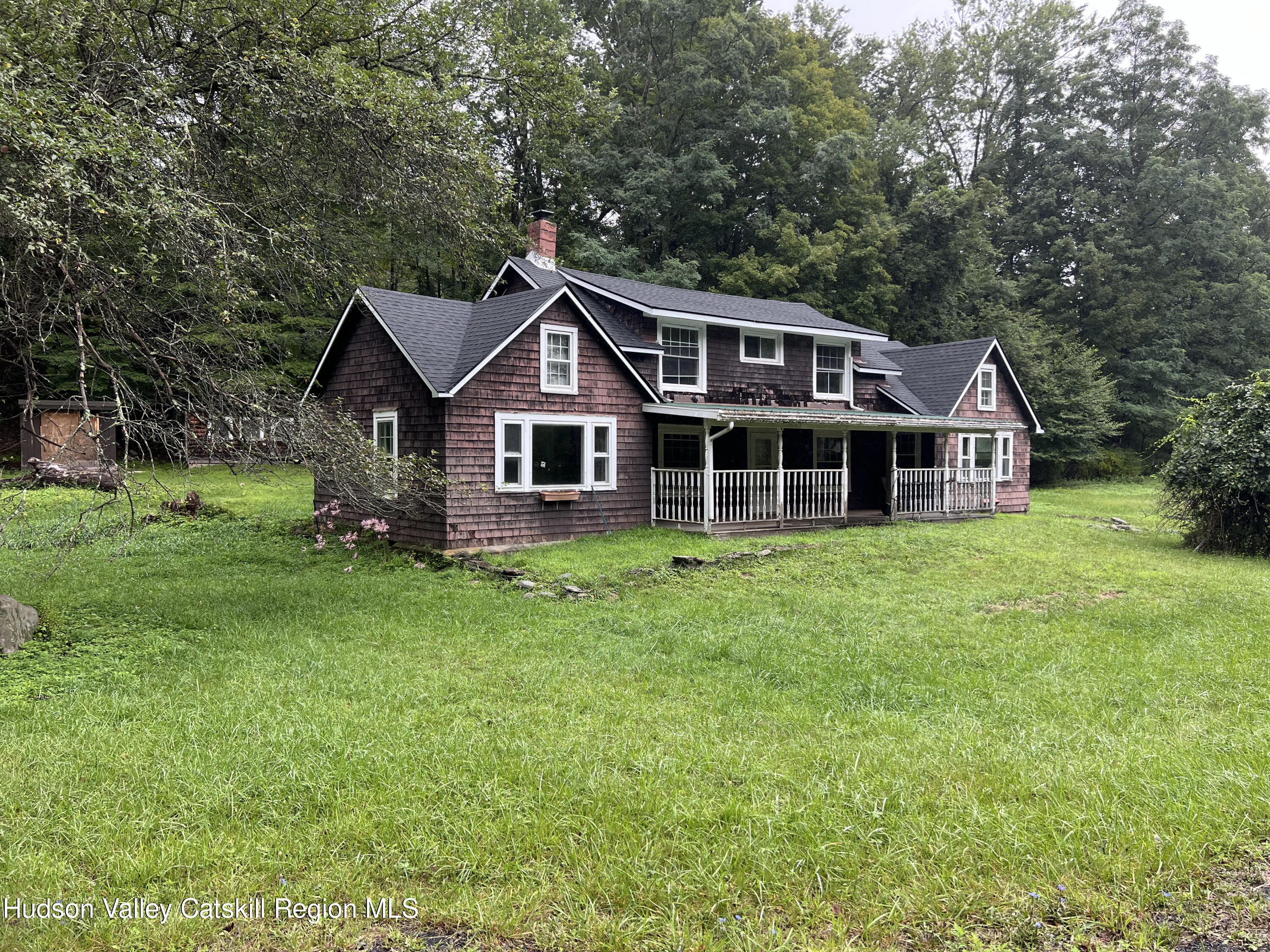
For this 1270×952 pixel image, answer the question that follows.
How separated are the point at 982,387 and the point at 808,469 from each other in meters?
9.70

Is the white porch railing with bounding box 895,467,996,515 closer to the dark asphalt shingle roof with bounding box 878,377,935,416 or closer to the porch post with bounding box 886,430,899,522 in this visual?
the porch post with bounding box 886,430,899,522

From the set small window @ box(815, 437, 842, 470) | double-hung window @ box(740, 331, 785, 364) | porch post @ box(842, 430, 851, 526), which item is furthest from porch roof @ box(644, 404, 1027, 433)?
double-hung window @ box(740, 331, 785, 364)

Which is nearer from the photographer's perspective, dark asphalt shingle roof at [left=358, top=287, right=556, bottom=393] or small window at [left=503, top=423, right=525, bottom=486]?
dark asphalt shingle roof at [left=358, top=287, right=556, bottom=393]

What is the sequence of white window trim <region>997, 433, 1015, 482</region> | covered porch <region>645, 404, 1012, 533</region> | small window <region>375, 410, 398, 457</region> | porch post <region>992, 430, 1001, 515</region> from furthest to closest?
white window trim <region>997, 433, 1015, 482</region>
porch post <region>992, 430, 1001, 515</region>
covered porch <region>645, 404, 1012, 533</region>
small window <region>375, 410, 398, 457</region>

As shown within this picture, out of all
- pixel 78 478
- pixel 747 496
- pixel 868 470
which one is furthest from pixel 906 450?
pixel 78 478

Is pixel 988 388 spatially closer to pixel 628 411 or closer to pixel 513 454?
pixel 628 411

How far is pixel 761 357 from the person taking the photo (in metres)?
20.2

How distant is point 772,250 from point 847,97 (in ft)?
45.7

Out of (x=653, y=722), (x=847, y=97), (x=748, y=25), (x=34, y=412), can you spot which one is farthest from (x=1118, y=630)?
(x=847, y=97)

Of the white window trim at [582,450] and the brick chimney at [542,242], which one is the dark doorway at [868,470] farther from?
the brick chimney at [542,242]

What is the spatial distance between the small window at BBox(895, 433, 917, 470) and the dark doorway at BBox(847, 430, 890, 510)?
3.95 feet

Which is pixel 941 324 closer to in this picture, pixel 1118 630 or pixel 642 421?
pixel 642 421

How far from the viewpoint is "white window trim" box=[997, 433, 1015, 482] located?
25344 millimetres

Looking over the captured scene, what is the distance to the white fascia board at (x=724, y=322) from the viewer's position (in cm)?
1811
